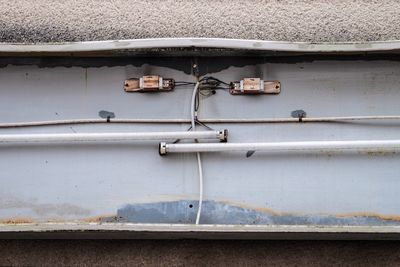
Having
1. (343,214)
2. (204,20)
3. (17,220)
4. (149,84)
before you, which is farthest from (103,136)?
(343,214)

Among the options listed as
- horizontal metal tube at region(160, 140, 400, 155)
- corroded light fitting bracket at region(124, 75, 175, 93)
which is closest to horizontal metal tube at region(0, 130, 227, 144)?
horizontal metal tube at region(160, 140, 400, 155)

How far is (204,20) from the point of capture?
153 centimetres

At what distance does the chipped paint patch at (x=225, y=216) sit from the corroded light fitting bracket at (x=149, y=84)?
0.94 ft

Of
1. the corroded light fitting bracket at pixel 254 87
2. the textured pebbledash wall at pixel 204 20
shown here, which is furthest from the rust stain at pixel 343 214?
the textured pebbledash wall at pixel 204 20

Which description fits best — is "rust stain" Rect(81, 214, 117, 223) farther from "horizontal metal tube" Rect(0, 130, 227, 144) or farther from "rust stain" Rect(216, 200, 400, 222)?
"rust stain" Rect(216, 200, 400, 222)

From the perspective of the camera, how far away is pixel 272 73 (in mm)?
1468

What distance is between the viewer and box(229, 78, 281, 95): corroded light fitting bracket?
144cm

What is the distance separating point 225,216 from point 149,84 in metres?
0.38

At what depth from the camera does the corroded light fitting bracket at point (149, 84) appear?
4.78ft

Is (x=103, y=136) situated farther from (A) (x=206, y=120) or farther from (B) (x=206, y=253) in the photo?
(B) (x=206, y=253)

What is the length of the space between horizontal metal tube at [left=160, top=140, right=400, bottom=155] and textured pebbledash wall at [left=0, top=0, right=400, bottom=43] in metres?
0.30

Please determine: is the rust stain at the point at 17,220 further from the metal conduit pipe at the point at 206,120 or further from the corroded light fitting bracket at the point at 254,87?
the corroded light fitting bracket at the point at 254,87

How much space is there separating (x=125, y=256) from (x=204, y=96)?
442mm

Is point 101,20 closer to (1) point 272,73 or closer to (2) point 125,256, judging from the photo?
(1) point 272,73
